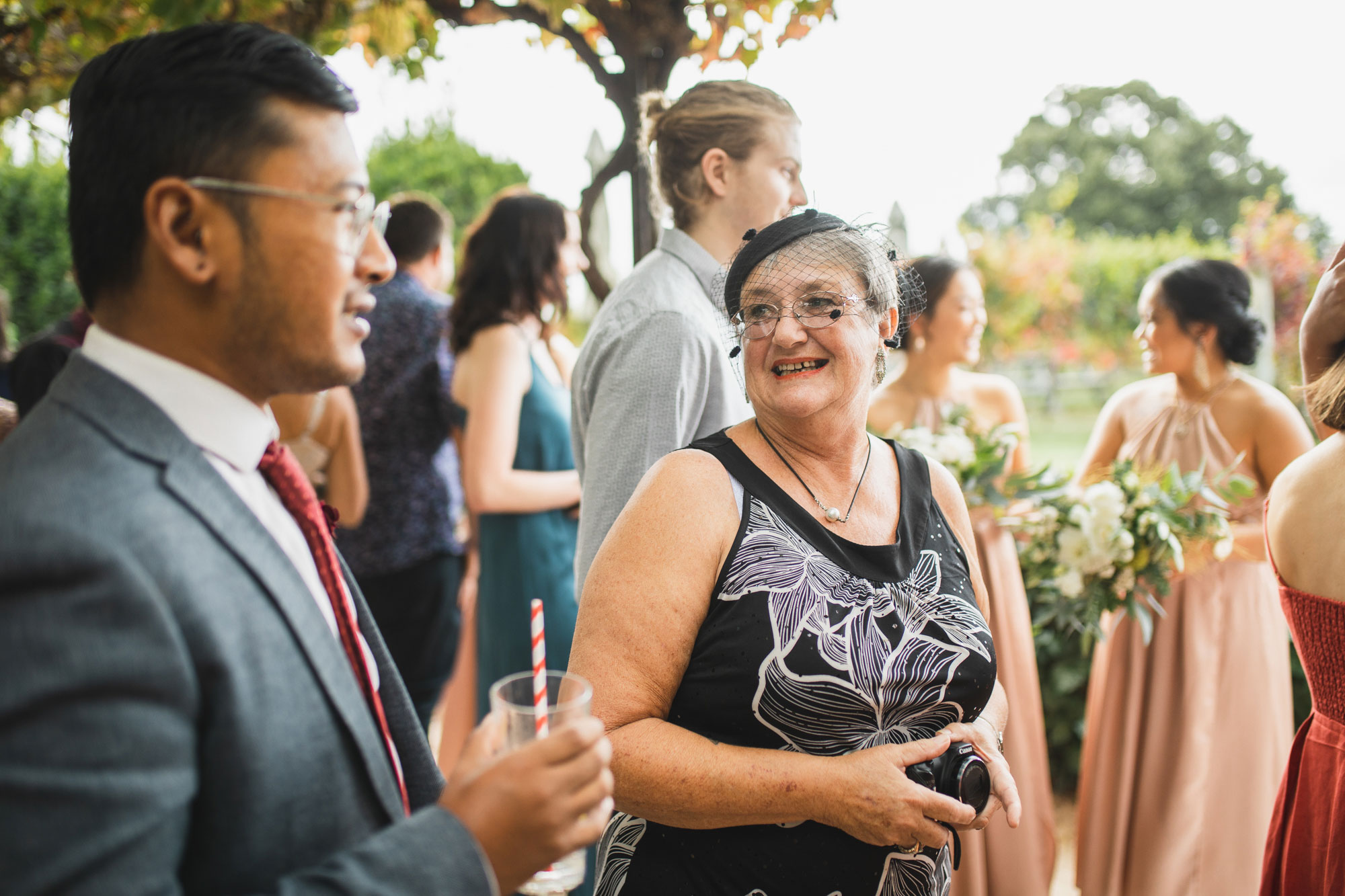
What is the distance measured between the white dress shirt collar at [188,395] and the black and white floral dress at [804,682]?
93cm

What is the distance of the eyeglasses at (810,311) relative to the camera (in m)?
1.95

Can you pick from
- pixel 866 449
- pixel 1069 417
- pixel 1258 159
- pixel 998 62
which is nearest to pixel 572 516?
pixel 866 449

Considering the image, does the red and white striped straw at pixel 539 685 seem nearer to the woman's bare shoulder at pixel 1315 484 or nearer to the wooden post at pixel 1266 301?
the woman's bare shoulder at pixel 1315 484

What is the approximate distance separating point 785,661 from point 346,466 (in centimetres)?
244

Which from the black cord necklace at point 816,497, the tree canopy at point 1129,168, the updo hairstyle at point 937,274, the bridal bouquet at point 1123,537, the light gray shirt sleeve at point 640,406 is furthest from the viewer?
the tree canopy at point 1129,168

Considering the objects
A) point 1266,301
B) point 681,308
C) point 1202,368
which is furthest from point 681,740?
point 1266,301

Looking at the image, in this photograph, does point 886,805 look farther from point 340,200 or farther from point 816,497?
point 340,200

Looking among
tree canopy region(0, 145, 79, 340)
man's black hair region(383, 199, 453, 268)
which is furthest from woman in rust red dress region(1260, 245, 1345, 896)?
tree canopy region(0, 145, 79, 340)

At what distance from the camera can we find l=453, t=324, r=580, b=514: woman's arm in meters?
3.36

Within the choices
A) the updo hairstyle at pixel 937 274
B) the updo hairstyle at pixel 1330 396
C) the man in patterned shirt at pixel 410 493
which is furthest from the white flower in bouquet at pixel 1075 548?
the man in patterned shirt at pixel 410 493

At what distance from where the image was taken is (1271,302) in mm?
8578

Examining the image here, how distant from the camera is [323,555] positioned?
122cm

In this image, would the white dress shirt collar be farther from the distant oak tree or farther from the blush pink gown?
the blush pink gown

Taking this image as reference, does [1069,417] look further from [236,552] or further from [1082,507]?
[236,552]
